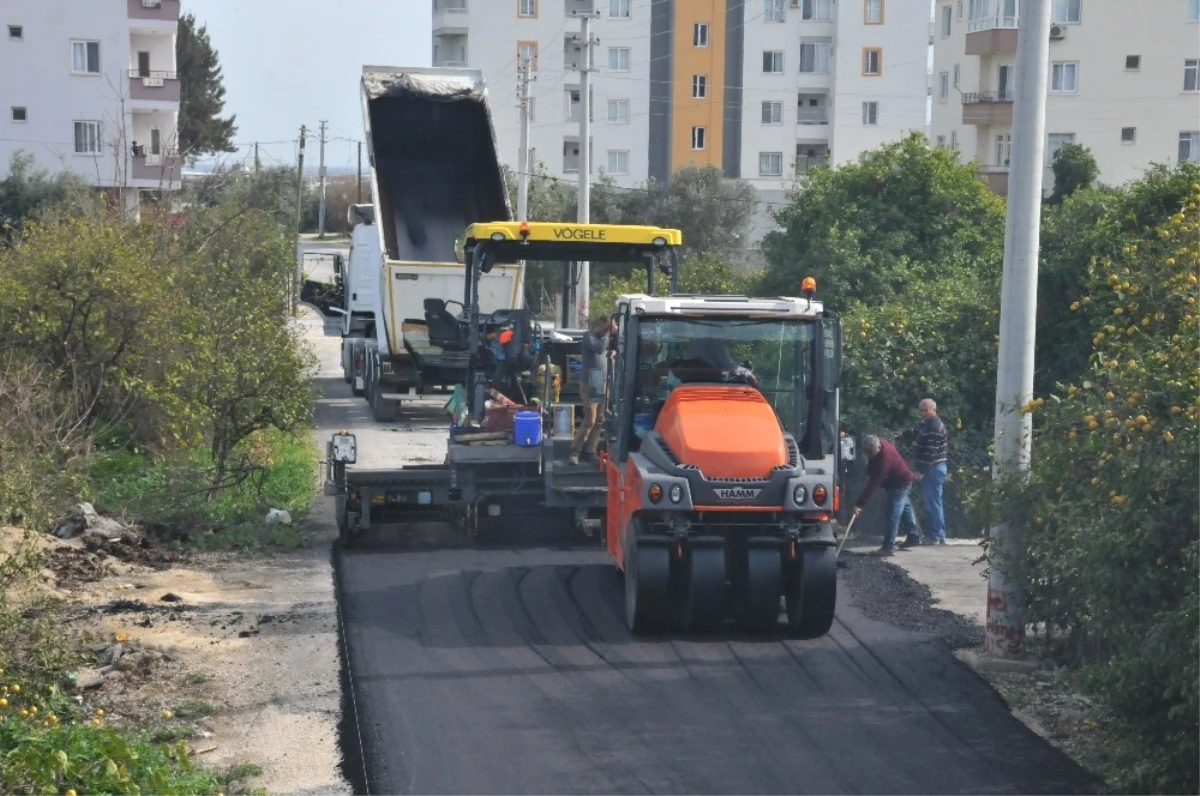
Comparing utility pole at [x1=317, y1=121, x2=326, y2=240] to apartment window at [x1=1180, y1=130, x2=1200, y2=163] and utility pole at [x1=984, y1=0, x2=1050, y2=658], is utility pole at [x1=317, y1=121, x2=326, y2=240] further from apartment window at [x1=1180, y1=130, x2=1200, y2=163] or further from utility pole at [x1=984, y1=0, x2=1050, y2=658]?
utility pole at [x1=984, y1=0, x2=1050, y2=658]

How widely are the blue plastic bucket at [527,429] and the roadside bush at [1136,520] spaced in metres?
4.90

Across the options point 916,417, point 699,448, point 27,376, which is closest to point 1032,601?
point 699,448

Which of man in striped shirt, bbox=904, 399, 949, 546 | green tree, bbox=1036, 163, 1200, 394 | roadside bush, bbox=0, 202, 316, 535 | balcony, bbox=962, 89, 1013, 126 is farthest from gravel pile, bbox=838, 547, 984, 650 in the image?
balcony, bbox=962, 89, 1013, 126

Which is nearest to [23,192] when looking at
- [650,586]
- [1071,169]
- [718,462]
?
[1071,169]

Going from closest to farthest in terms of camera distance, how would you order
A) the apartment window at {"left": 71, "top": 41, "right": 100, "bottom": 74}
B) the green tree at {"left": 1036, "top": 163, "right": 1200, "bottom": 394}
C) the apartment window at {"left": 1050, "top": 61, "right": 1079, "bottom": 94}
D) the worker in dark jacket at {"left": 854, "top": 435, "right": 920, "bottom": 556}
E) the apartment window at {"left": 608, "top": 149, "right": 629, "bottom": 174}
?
the worker in dark jacket at {"left": 854, "top": 435, "right": 920, "bottom": 556}, the green tree at {"left": 1036, "top": 163, "right": 1200, "bottom": 394}, the apartment window at {"left": 71, "top": 41, "right": 100, "bottom": 74}, the apartment window at {"left": 1050, "top": 61, "right": 1079, "bottom": 94}, the apartment window at {"left": 608, "top": 149, "right": 629, "bottom": 174}

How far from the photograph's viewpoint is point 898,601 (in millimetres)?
12359

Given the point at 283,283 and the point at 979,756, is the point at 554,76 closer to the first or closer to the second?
the point at 283,283

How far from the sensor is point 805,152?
5969 centimetres

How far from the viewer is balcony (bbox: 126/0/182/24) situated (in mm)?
46219

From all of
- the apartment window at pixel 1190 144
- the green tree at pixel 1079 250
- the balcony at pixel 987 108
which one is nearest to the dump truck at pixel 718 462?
the green tree at pixel 1079 250

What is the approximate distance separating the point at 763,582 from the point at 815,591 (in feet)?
1.25

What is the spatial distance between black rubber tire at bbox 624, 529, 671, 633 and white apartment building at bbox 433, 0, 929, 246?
1873 inches

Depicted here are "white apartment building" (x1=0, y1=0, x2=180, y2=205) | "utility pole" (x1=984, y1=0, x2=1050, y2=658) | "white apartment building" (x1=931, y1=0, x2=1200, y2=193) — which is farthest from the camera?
"white apartment building" (x1=931, y1=0, x2=1200, y2=193)

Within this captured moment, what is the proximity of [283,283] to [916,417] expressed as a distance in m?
13.9
